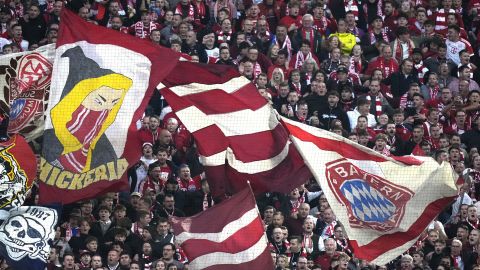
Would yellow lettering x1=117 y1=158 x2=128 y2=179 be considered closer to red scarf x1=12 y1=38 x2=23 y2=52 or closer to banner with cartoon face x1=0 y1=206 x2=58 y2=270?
banner with cartoon face x1=0 y1=206 x2=58 y2=270

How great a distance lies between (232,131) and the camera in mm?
24281

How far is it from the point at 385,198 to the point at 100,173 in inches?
136

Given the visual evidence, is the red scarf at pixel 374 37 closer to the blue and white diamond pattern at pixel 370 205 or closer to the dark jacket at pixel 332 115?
the dark jacket at pixel 332 115

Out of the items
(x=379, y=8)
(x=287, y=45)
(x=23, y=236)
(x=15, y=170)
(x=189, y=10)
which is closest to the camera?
(x=23, y=236)

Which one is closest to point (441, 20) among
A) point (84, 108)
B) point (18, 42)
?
point (18, 42)

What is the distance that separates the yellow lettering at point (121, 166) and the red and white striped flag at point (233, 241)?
111 cm

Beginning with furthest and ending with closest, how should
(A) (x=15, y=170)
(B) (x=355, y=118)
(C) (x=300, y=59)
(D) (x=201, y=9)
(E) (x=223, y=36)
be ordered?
(D) (x=201, y=9)
(C) (x=300, y=59)
(E) (x=223, y=36)
(B) (x=355, y=118)
(A) (x=15, y=170)

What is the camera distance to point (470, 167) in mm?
29750

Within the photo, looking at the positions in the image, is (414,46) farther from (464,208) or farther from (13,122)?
(13,122)

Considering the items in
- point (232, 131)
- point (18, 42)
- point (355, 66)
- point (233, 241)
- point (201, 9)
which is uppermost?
point (232, 131)

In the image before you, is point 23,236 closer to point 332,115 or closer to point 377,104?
point 332,115

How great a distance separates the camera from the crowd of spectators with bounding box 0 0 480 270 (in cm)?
2669

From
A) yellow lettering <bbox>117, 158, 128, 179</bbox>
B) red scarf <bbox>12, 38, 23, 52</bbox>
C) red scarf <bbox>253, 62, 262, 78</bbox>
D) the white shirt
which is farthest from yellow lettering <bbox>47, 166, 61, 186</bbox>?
the white shirt

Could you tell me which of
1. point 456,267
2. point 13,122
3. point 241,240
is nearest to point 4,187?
point 13,122
